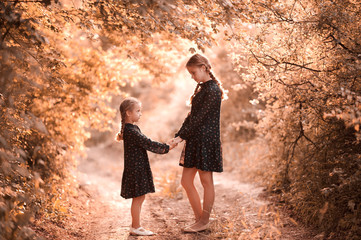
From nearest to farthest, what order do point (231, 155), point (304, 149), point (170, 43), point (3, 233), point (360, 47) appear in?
point (3, 233) → point (360, 47) → point (304, 149) → point (170, 43) → point (231, 155)

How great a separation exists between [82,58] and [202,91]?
120 inches

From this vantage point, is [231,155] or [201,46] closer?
[201,46]

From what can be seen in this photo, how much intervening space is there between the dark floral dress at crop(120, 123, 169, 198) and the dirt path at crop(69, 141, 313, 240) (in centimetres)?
57

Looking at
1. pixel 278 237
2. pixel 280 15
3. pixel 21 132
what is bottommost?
pixel 278 237

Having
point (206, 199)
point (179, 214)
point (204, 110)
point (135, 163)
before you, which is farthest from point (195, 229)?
point (204, 110)

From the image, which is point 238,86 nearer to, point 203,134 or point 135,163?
point 203,134

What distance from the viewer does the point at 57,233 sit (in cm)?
432

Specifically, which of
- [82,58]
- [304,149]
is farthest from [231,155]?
[82,58]

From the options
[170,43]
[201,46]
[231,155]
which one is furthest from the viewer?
[231,155]

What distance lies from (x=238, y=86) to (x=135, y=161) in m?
2.28

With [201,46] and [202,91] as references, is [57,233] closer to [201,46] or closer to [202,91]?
[202,91]

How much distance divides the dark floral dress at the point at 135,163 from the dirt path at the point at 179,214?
573mm

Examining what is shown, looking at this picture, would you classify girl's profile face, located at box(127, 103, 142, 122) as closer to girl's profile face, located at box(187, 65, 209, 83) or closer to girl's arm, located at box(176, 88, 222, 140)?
girl's arm, located at box(176, 88, 222, 140)

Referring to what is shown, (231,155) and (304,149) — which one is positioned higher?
(231,155)
